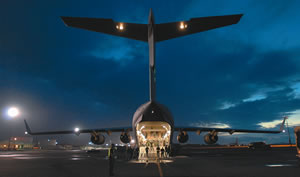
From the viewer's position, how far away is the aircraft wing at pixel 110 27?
11564 millimetres

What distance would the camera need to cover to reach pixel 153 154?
20953 mm

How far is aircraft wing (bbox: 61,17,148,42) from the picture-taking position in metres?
11.6

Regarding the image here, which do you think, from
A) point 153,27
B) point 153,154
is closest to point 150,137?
point 153,154

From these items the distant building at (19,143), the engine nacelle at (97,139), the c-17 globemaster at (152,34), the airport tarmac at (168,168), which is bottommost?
the distant building at (19,143)

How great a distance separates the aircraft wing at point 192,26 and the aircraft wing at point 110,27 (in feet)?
3.72

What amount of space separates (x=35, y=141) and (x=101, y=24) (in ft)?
313

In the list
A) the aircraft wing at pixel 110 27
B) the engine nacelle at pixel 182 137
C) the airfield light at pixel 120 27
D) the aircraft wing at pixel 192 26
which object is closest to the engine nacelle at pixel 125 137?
the engine nacelle at pixel 182 137

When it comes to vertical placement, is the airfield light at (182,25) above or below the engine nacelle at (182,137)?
above

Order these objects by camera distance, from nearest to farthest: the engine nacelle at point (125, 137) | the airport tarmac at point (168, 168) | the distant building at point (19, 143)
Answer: the airport tarmac at point (168, 168), the engine nacelle at point (125, 137), the distant building at point (19, 143)

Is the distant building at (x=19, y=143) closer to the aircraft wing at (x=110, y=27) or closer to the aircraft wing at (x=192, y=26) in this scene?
the aircraft wing at (x=110, y=27)

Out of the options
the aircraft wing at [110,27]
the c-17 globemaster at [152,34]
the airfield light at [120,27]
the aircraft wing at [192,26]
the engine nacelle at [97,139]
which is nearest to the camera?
the aircraft wing at [110,27]

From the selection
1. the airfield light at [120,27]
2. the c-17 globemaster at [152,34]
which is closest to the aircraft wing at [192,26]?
the c-17 globemaster at [152,34]

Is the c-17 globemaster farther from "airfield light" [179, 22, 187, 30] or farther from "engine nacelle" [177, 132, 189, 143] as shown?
"engine nacelle" [177, 132, 189, 143]

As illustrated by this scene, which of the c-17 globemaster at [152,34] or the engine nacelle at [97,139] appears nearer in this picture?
the c-17 globemaster at [152,34]
